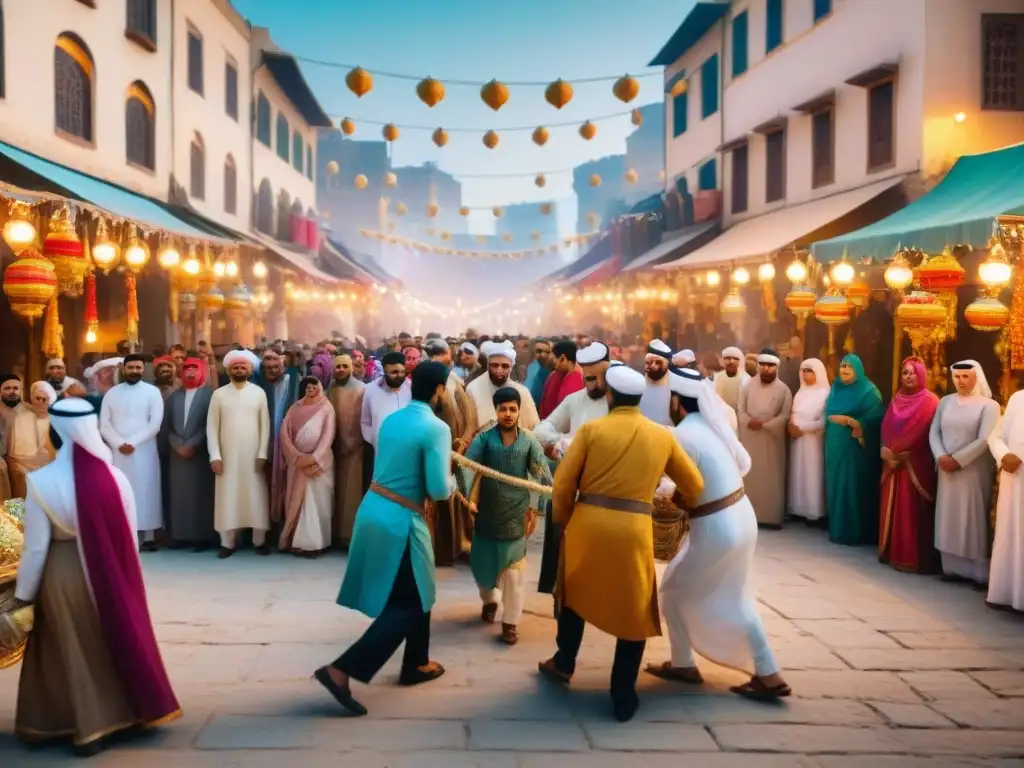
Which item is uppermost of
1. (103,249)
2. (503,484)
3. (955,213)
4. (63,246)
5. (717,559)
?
(955,213)

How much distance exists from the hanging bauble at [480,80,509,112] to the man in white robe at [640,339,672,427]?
260 inches

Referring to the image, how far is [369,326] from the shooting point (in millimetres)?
39031

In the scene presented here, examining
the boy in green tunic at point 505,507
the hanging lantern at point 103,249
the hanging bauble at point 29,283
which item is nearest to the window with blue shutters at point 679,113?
the hanging lantern at point 103,249

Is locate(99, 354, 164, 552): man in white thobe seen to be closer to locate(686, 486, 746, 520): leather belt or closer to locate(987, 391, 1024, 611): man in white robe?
locate(686, 486, 746, 520): leather belt

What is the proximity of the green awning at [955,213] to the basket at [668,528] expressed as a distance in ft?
15.2

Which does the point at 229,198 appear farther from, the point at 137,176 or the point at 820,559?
the point at 820,559

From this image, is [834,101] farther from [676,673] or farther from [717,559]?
[676,673]

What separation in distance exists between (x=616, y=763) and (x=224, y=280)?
40.6 ft

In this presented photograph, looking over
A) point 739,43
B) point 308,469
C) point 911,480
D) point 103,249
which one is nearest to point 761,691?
point 911,480

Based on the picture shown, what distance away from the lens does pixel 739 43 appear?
1881 centimetres

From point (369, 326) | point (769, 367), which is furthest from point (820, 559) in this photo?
point (369, 326)

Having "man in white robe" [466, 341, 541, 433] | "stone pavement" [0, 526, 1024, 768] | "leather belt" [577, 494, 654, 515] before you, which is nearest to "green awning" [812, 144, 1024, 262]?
"stone pavement" [0, 526, 1024, 768]

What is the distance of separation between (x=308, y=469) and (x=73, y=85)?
303 inches

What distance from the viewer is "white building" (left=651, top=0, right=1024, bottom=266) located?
481 inches
